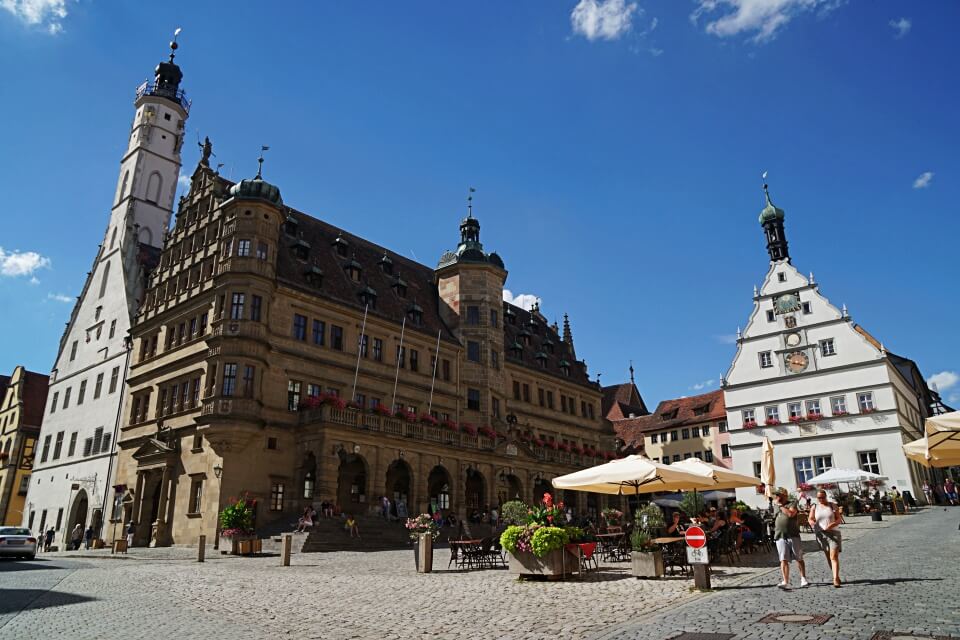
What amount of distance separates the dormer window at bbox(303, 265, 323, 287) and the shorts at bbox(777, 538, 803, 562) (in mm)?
30081

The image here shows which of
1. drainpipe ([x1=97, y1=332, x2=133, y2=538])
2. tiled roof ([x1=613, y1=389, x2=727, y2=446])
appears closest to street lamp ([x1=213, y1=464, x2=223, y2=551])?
drainpipe ([x1=97, y1=332, x2=133, y2=538])

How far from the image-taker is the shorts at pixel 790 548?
12.5 m

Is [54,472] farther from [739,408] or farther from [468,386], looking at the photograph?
[739,408]

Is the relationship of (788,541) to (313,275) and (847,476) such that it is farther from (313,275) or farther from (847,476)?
(313,275)

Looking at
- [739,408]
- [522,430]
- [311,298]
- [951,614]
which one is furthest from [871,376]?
[951,614]

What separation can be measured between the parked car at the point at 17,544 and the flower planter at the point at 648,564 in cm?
2371

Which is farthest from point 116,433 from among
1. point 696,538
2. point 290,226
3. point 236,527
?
point 696,538

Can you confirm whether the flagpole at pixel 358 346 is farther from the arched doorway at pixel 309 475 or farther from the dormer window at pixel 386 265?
the dormer window at pixel 386 265

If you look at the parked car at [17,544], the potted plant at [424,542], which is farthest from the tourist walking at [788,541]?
the parked car at [17,544]

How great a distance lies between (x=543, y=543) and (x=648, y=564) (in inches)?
97.5

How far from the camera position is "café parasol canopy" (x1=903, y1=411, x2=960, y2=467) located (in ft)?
44.4

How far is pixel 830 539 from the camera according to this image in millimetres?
12578

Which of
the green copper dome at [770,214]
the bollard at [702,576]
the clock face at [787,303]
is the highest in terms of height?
the green copper dome at [770,214]

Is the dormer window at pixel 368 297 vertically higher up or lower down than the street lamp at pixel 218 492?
higher up
